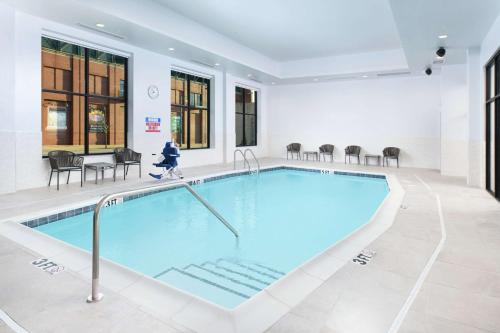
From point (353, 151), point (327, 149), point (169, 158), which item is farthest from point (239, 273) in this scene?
point (327, 149)

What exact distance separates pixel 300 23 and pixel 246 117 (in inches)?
223

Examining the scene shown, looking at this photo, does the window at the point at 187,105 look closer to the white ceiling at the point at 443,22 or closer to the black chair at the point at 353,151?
the black chair at the point at 353,151

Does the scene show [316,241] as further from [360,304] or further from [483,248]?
[360,304]

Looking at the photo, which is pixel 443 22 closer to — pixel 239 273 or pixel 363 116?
pixel 239 273

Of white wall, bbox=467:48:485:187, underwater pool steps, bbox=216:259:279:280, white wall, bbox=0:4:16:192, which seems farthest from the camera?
white wall, bbox=467:48:485:187

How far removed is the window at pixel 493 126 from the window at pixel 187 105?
22.6 ft

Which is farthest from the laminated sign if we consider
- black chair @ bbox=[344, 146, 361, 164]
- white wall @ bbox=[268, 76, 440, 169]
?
black chair @ bbox=[344, 146, 361, 164]

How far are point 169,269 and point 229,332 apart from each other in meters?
1.46

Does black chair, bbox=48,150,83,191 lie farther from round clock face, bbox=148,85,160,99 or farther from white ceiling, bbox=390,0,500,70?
white ceiling, bbox=390,0,500,70

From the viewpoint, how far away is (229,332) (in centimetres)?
176

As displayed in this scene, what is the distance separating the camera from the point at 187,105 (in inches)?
375

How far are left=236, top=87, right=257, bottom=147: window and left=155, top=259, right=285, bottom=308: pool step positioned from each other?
8.90 metres

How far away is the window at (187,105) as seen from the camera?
941cm

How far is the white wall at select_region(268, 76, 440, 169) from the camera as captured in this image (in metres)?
9.81
